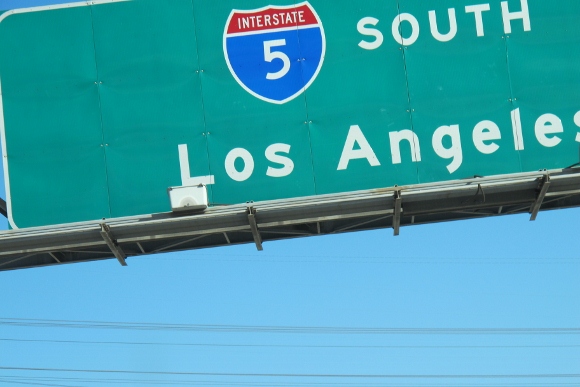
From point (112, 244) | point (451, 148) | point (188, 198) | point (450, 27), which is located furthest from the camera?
point (450, 27)

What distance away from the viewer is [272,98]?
1883 centimetres

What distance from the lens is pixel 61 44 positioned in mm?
19188

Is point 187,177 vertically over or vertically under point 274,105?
under

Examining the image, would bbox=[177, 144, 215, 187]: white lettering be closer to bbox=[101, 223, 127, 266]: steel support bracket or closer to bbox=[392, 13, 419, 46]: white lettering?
bbox=[101, 223, 127, 266]: steel support bracket

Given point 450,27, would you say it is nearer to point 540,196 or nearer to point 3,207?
point 540,196

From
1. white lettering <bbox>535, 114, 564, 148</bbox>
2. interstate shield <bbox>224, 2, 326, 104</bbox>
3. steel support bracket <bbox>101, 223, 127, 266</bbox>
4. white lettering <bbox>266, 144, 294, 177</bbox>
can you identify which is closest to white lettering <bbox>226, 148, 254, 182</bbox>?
white lettering <bbox>266, 144, 294, 177</bbox>

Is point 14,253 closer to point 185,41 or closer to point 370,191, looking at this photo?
point 185,41

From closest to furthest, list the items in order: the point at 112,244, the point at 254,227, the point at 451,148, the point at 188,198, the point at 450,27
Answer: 1. the point at 188,198
2. the point at 451,148
3. the point at 254,227
4. the point at 112,244
5. the point at 450,27

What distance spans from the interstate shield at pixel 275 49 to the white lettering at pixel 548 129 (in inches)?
121

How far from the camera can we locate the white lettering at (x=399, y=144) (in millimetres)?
18500

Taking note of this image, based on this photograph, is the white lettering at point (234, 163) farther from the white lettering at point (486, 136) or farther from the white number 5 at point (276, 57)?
the white lettering at point (486, 136)

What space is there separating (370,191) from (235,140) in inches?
77.4

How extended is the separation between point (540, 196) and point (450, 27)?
2.59 metres

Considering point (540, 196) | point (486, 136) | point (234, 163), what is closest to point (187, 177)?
point (234, 163)
